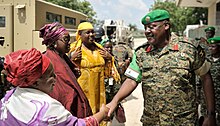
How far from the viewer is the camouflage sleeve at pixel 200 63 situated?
8.27 feet

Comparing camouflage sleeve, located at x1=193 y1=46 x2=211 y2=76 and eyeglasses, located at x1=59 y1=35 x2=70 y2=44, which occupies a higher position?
eyeglasses, located at x1=59 y1=35 x2=70 y2=44

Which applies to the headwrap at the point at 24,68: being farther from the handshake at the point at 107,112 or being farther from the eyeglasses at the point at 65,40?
the eyeglasses at the point at 65,40

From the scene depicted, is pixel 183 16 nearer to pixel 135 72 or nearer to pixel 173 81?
pixel 135 72

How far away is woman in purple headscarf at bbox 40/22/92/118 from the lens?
8.05 feet

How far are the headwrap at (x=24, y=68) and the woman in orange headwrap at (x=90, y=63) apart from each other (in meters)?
2.05

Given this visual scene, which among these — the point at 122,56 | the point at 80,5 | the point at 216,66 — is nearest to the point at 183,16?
the point at 80,5

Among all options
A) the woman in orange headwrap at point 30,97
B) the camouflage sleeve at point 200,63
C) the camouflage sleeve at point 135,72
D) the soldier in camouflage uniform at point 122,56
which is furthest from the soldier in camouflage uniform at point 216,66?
the woman in orange headwrap at point 30,97

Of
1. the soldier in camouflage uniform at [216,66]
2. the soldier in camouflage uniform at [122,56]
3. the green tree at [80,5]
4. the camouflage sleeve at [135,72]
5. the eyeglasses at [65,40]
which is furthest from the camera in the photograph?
the green tree at [80,5]

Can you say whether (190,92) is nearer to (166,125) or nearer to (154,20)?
(166,125)

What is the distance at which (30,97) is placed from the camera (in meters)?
1.63

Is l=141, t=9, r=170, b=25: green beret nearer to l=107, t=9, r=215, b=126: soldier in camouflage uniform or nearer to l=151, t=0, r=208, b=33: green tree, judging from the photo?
l=107, t=9, r=215, b=126: soldier in camouflage uniform

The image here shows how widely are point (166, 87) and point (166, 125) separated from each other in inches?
12.1

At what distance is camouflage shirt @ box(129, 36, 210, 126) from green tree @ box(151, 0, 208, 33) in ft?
91.9

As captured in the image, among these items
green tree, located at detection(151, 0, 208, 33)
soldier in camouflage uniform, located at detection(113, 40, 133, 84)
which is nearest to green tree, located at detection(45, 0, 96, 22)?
green tree, located at detection(151, 0, 208, 33)
